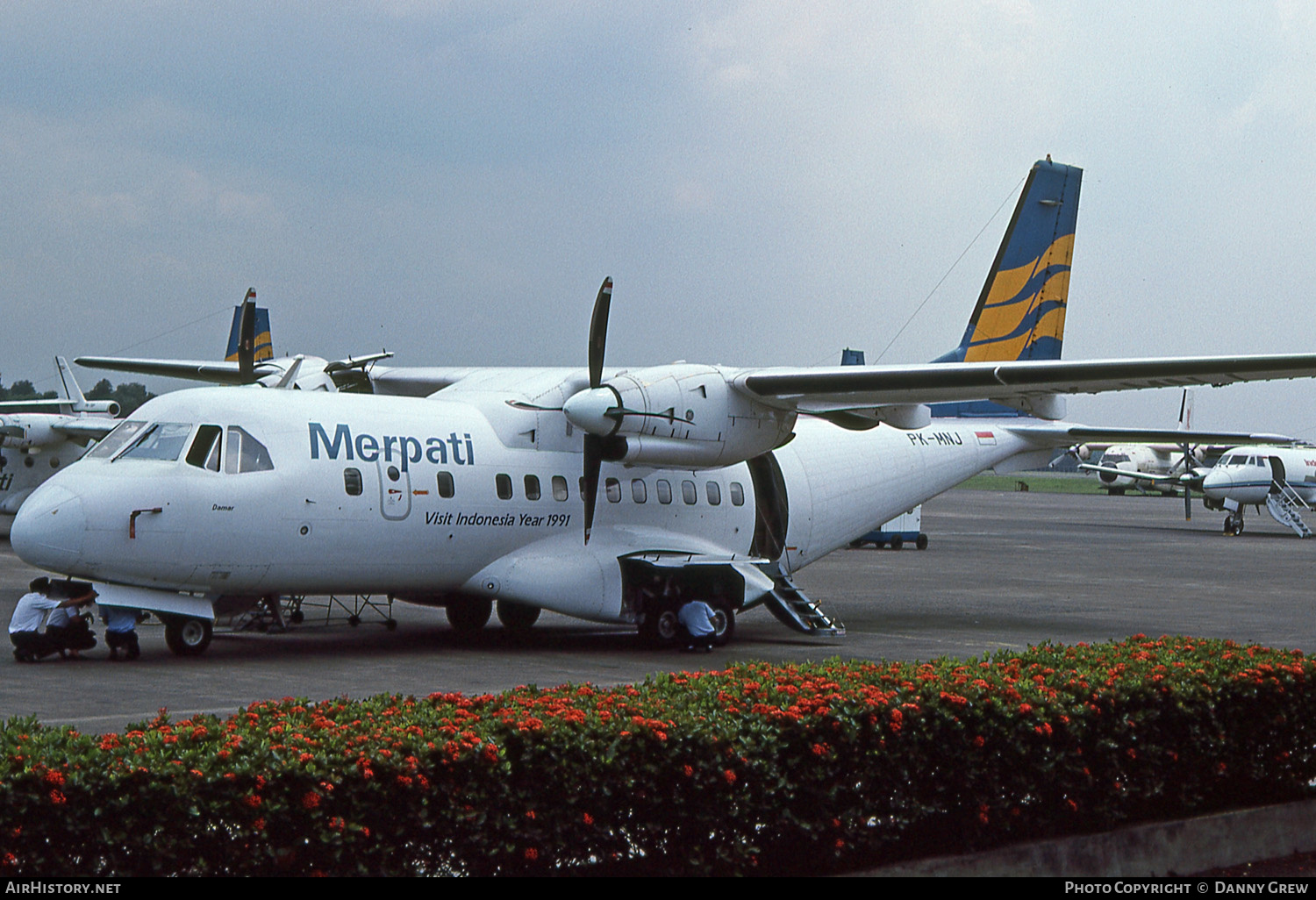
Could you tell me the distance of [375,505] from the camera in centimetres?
1504

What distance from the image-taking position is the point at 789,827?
6.23 m

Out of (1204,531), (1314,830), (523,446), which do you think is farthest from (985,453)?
(1204,531)

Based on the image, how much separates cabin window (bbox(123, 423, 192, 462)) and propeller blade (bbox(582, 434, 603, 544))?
173 inches

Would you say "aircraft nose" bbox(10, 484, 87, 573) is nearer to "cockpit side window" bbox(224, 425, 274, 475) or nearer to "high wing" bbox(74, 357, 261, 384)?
"cockpit side window" bbox(224, 425, 274, 475)

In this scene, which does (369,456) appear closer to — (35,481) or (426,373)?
(426,373)

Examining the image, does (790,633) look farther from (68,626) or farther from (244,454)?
(68,626)

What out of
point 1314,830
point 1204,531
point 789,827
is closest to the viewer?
point 789,827

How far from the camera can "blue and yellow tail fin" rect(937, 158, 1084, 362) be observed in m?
21.9

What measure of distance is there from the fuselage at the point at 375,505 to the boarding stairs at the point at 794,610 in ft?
2.52

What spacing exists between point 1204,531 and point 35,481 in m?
36.9

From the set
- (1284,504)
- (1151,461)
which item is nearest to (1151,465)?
(1151,461)

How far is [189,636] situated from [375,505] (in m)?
2.34

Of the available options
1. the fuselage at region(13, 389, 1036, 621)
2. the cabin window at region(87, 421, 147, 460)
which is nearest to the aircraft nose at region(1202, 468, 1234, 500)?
the fuselage at region(13, 389, 1036, 621)

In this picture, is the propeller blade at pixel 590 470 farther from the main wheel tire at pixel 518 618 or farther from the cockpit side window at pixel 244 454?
the cockpit side window at pixel 244 454
